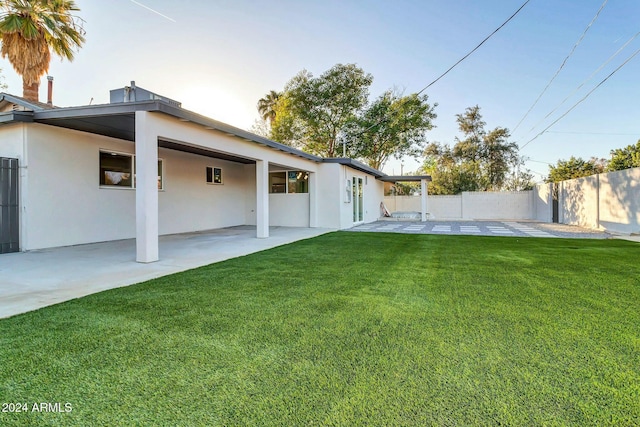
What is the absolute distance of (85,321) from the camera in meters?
2.97

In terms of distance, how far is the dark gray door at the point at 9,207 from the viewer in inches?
263

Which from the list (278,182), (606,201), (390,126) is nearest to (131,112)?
(278,182)

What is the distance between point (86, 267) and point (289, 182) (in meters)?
8.77

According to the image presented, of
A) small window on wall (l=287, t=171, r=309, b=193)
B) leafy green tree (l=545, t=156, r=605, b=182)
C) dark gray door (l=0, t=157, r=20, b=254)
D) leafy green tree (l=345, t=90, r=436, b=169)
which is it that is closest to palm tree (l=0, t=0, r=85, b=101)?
dark gray door (l=0, t=157, r=20, b=254)

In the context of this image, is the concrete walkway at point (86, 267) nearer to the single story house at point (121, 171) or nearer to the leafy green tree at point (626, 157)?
the single story house at point (121, 171)

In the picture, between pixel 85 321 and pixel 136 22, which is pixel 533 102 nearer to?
pixel 136 22

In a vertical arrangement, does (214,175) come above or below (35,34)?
below

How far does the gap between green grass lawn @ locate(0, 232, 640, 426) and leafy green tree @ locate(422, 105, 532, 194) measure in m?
21.7

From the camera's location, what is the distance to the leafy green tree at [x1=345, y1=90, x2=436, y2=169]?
22219 millimetres

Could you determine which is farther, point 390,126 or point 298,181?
point 390,126

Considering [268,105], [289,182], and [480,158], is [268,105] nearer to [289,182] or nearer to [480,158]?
[289,182]

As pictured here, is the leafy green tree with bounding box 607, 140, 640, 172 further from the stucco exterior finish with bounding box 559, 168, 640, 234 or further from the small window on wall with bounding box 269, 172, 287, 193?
the small window on wall with bounding box 269, 172, 287, 193

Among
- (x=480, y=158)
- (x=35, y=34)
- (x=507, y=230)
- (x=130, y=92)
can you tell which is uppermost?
(x=35, y=34)

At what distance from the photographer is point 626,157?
22125 mm
